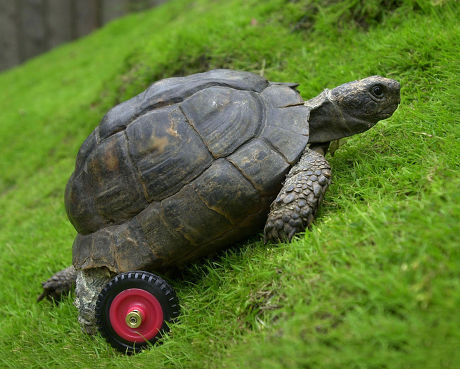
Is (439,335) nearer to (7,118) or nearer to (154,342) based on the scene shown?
(154,342)

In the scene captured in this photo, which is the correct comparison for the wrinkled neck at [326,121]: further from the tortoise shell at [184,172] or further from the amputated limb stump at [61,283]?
the amputated limb stump at [61,283]

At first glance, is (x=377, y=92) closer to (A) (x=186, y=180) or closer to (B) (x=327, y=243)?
(B) (x=327, y=243)

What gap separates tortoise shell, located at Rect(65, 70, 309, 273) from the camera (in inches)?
102

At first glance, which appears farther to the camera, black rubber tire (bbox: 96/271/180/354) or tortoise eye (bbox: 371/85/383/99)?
tortoise eye (bbox: 371/85/383/99)

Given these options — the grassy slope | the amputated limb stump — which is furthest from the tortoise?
the amputated limb stump

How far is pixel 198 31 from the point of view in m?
5.82

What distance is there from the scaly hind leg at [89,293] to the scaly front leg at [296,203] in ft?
3.84

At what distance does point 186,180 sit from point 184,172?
0.05m

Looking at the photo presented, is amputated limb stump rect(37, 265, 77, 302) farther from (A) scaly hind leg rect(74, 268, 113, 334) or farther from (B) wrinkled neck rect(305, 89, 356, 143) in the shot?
(B) wrinkled neck rect(305, 89, 356, 143)

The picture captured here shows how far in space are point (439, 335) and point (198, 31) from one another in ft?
17.0

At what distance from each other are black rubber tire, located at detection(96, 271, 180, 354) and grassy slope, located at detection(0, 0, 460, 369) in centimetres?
11

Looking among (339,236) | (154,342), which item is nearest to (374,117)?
(339,236)

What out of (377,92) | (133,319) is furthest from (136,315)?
(377,92)

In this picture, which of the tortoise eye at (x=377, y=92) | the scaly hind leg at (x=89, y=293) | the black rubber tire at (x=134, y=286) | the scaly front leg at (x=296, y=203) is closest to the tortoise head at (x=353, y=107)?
the tortoise eye at (x=377, y=92)
